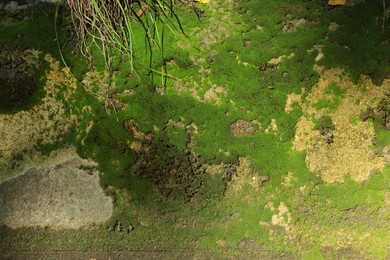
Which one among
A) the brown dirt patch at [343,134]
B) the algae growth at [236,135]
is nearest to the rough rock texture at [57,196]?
the algae growth at [236,135]

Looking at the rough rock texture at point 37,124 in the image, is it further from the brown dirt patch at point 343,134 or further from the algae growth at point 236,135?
the brown dirt patch at point 343,134

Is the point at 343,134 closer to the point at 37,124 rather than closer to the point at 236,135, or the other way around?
the point at 236,135

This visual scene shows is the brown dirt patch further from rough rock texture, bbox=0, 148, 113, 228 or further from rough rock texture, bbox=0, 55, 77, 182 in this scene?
rough rock texture, bbox=0, 55, 77, 182

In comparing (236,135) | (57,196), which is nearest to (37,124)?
(57,196)

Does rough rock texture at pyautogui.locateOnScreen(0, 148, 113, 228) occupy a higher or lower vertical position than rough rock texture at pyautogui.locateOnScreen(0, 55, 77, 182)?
lower

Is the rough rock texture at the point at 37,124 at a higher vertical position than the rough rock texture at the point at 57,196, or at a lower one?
higher

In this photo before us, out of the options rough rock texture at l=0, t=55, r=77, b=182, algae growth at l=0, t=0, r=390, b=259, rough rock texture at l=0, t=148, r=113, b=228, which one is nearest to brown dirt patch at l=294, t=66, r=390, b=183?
algae growth at l=0, t=0, r=390, b=259
